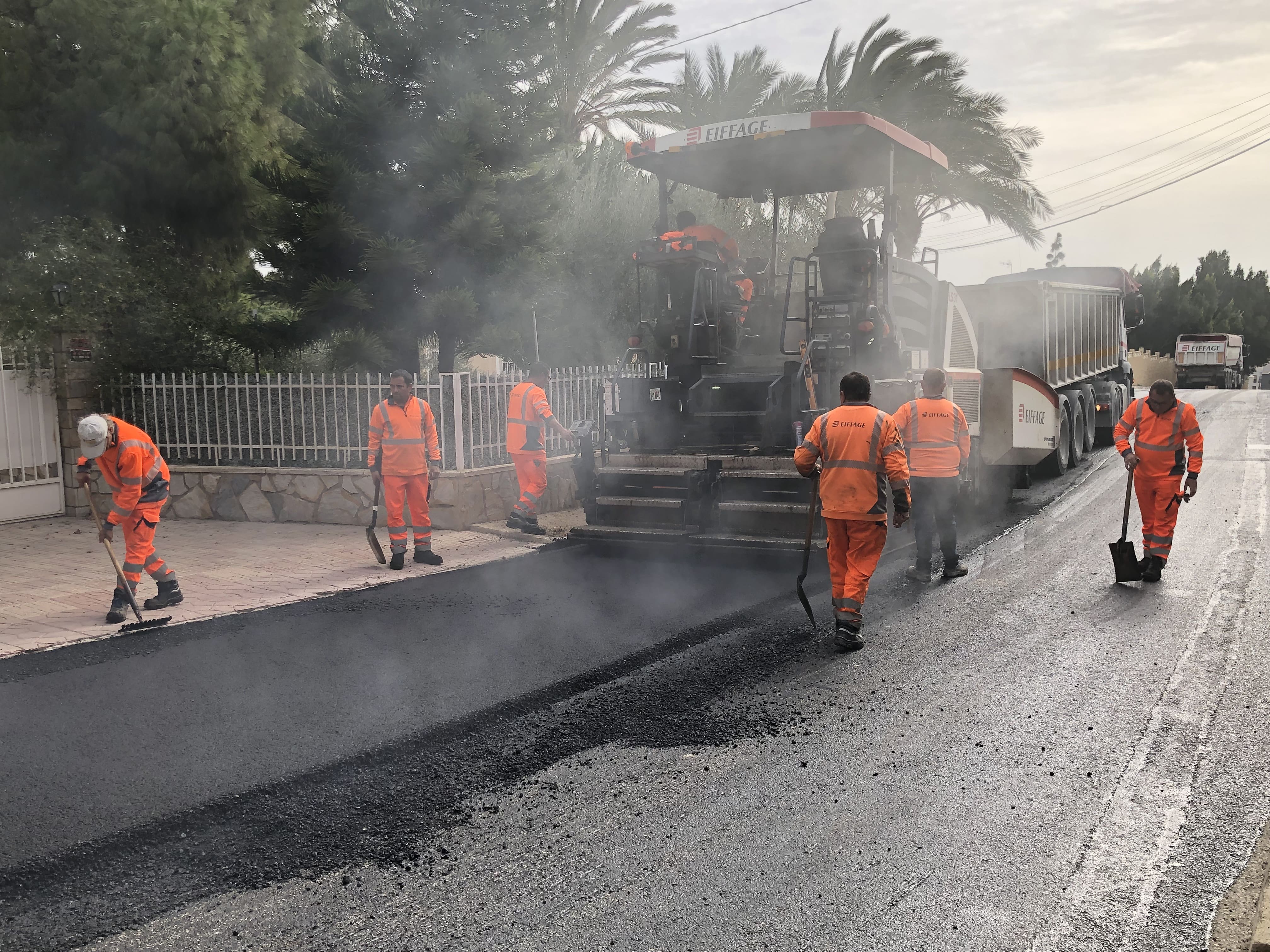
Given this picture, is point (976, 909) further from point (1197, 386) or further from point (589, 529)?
point (1197, 386)

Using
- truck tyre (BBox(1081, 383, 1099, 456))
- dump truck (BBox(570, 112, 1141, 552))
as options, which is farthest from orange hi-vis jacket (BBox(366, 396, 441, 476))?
truck tyre (BBox(1081, 383, 1099, 456))

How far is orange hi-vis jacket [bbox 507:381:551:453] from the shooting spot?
31.9 ft

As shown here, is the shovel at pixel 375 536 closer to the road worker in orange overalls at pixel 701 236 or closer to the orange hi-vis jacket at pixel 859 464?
the road worker in orange overalls at pixel 701 236

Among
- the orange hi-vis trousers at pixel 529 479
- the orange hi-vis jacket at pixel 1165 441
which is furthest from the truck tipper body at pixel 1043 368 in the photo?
the orange hi-vis trousers at pixel 529 479

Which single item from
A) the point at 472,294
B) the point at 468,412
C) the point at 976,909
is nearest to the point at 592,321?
the point at 472,294

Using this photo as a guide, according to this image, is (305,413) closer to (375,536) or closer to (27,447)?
(375,536)

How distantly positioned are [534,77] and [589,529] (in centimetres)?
645

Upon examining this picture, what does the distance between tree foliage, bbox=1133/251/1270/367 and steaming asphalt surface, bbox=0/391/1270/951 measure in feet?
176

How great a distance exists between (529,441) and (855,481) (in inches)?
175

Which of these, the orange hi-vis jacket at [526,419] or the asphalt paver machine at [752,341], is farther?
the orange hi-vis jacket at [526,419]

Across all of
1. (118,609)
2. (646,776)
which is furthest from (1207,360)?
(646,776)

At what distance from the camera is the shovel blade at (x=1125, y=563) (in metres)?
7.12

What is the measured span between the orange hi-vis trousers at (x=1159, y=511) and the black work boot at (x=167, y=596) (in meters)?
6.83

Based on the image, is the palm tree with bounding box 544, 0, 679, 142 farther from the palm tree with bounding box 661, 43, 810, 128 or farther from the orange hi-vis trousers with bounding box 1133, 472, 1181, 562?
the orange hi-vis trousers with bounding box 1133, 472, 1181, 562
